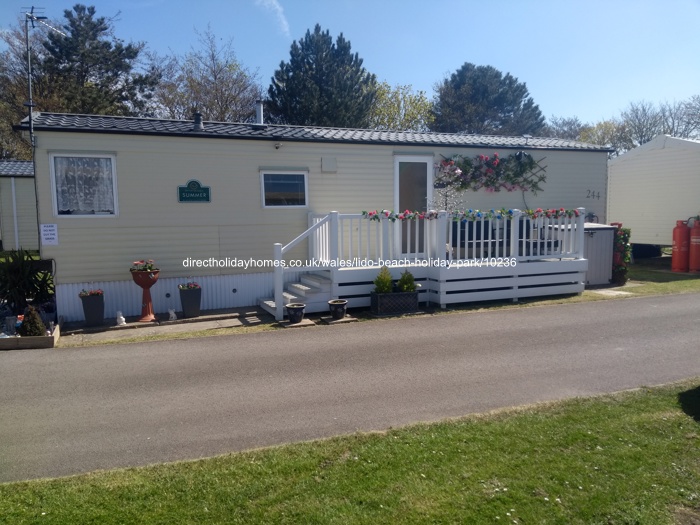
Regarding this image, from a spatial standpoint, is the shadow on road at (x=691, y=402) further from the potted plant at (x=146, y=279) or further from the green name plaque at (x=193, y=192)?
the green name plaque at (x=193, y=192)

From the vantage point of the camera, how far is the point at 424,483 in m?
3.19

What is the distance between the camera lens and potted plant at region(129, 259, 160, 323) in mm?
8430

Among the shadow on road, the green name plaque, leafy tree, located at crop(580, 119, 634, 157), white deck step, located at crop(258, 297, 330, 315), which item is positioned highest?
leafy tree, located at crop(580, 119, 634, 157)

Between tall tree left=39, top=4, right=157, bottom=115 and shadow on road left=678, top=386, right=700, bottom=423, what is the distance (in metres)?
25.8

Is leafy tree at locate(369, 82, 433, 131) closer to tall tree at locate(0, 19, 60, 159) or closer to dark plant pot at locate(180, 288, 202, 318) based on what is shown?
tall tree at locate(0, 19, 60, 159)

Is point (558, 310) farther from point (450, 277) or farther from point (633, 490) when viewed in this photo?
point (633, 490)

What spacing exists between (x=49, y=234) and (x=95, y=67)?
2171cm

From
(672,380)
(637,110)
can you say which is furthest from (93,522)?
(637,110)

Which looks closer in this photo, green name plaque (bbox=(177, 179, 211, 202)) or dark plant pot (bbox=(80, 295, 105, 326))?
dark plant pot (bbox=(80, 295, 105, 326))

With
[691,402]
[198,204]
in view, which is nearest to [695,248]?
[691,402]

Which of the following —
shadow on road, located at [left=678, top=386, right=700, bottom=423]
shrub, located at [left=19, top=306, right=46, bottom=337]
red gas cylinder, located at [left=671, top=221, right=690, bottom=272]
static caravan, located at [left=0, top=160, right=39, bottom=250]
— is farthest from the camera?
static caravan, located at [left=0, top=160, right=39, bottom=250]

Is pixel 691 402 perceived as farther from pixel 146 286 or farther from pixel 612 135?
pixel 612 135

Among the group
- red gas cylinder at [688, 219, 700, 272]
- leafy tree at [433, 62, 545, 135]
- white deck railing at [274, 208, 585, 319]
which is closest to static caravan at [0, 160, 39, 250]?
white deck railing at [274, 208, 585, 319]

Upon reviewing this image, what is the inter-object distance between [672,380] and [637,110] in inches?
1359
